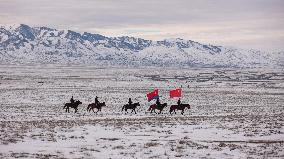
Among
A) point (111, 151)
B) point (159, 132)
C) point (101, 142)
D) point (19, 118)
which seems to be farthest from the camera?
point (19, 118)

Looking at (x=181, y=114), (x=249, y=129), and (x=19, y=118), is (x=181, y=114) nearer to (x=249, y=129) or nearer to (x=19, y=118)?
(x=249, y=129)

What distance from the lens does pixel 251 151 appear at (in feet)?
73.7

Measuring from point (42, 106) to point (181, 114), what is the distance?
13.8 m

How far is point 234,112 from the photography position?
41250mm

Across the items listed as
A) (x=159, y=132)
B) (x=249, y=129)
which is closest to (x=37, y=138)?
(x=159, y=132)

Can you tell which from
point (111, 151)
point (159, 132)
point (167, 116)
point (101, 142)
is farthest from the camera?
point (167, 116)

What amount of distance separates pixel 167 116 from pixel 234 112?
7.29m

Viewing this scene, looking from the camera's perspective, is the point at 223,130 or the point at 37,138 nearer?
the point at 37,138

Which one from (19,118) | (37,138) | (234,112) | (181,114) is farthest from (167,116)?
(37,138)

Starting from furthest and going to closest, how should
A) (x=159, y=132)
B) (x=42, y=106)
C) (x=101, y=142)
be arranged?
(x=42, y=106) < (x=159, y=132) < (x=101, y=142)

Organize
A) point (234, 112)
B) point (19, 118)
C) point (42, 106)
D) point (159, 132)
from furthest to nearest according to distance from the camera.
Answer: point (42, 106), point (234, 112), point (19, 118), point (159, 132)

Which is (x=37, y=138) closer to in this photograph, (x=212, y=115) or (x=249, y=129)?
(x=249, y=129)

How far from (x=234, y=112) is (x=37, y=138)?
21.5 m

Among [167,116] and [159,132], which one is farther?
[167,116]
